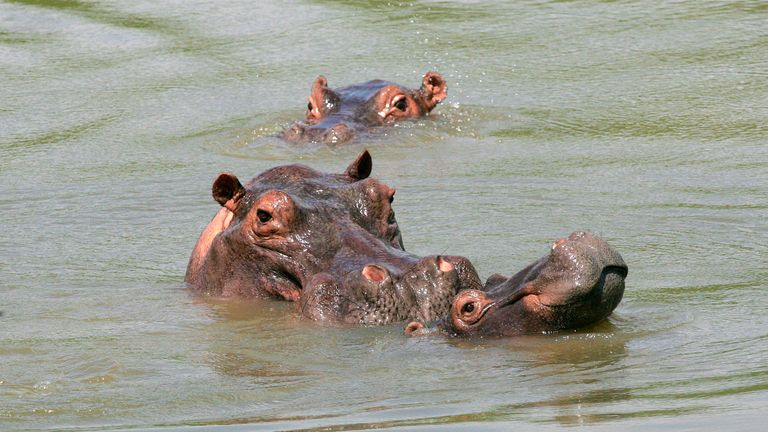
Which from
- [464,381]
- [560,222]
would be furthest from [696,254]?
[464,381]

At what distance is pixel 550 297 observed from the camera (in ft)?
20.6

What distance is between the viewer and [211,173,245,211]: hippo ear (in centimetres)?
776

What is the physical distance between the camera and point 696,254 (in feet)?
29.1

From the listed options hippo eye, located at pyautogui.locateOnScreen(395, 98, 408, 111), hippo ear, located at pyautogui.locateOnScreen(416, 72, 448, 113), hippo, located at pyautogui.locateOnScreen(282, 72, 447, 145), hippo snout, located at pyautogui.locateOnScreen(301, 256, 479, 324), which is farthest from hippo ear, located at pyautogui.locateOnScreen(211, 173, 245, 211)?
hippo ear, located at pyautogui.locateOnScreen(416, 72, 448, 113)

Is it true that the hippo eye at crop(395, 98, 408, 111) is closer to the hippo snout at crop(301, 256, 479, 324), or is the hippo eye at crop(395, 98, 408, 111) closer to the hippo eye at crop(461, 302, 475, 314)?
the hippo snout at crop(301, 256, 479, 324)

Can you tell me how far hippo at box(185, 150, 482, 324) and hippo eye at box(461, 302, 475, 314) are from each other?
177mm

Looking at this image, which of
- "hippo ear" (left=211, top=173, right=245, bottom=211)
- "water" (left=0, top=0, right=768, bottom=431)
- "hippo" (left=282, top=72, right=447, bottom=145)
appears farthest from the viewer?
"hippo" (left=282, top=72, right=447, bottom=145)

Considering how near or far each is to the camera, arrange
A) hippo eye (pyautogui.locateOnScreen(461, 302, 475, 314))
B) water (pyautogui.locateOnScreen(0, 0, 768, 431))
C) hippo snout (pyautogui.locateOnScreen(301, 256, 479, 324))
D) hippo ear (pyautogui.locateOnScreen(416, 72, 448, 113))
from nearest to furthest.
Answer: water (pyautogui.locateOnScreen(0, 0, 768, 431)) → hippo eye (pyautogui.locateOnScreen(461, 302, 475, 314)) → hippo snout (pyautogui.locateOnScreen(301, 256, 479, 324)) → hippo ear (pyautogui.locateOnScreen(416, 72, 448, 113))

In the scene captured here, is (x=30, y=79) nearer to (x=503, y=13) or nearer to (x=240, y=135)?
(x=240, y=135)

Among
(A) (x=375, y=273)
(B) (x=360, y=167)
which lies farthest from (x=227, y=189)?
(A) (x=375, y=273)

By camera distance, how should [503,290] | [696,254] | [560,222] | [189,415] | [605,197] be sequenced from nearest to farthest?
[189,415]
[503,290]
[696,254]
[560,222]
[605,197]

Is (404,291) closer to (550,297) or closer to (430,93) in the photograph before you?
(550,297)

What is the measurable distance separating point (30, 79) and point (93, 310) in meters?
8.41

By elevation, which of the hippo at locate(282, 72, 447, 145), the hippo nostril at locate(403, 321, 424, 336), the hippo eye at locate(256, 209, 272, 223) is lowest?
the hippo at locate(282, 72, 447, 145)
